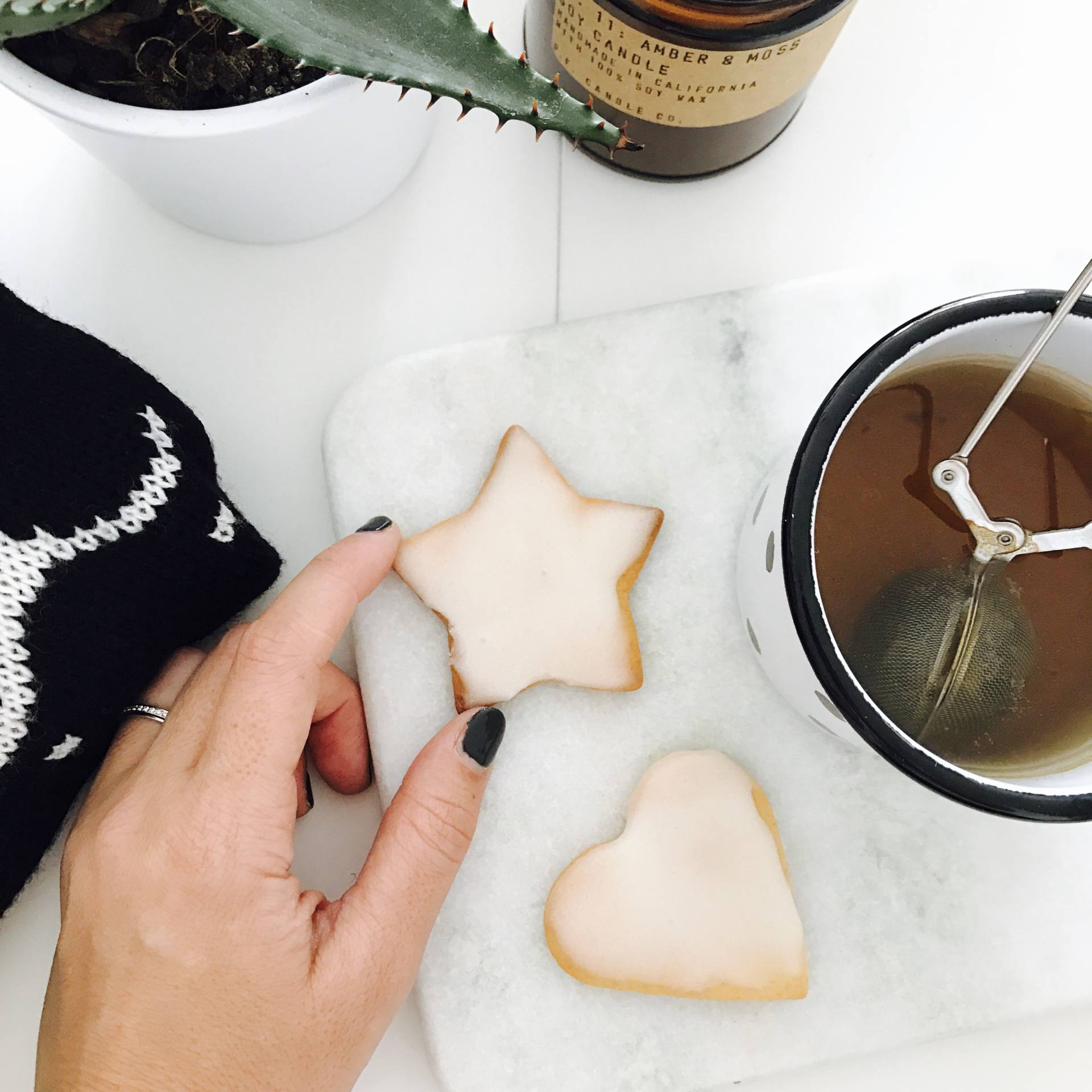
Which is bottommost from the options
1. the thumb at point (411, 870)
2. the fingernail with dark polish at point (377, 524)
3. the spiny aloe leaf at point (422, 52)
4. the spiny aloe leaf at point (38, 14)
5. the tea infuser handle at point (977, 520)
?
the thumb at point (411, 870)

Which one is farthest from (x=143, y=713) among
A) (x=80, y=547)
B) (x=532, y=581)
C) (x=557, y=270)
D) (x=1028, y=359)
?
(x=1028, y=359)

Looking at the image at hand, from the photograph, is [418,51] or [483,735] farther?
[483,735]

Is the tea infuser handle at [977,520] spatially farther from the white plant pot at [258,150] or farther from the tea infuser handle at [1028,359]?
the white plant pot at [258,150]

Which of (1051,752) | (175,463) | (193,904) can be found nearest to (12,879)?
(193,904)

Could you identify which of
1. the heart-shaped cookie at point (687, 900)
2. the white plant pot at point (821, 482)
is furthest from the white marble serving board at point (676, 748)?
the white plant pot at point (821, 482)

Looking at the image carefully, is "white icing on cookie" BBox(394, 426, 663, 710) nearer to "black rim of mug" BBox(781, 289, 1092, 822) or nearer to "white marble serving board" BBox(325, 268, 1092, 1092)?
"white marble serving board" BBox(325, 268, 1092, 1092)

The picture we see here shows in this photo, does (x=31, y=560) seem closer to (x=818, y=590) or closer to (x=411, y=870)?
(x=411, y=870)
